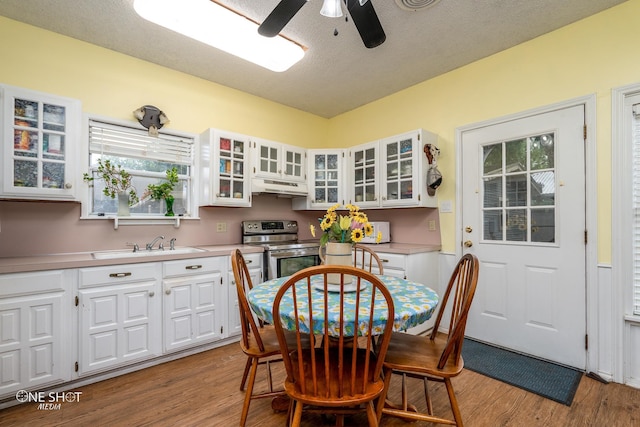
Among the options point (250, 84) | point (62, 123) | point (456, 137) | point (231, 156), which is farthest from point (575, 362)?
point (62, 123)

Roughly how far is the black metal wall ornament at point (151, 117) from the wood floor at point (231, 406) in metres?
2.08

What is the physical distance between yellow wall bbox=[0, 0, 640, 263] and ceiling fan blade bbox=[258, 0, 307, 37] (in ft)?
5.50

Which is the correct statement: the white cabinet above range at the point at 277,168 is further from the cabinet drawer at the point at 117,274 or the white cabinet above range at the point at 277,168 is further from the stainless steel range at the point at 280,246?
the cabinet drawer at the point at 117,274

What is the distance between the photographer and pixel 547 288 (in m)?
2.40

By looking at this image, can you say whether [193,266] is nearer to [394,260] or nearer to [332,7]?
[394,260]

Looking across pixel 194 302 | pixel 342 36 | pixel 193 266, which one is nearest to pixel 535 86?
pixel 342 36

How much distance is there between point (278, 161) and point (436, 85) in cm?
186

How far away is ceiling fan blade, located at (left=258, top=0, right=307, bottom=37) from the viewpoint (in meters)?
1.57

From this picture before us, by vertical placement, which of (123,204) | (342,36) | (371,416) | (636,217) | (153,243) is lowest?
(371,416)

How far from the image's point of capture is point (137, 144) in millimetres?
2818

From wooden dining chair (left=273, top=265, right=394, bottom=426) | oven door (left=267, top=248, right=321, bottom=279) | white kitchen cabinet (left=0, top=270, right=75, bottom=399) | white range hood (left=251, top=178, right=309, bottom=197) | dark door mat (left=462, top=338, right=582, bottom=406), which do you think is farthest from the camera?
white range hood (left=251, top=178, right=309, bottom=197)

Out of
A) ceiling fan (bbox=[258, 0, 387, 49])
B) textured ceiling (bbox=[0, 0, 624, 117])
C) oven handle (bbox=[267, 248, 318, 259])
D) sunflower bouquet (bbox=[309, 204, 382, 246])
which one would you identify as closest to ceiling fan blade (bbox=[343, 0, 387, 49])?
ceiling fan (bbox=[258, 0, 387, 49])

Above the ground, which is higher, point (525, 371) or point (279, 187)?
point (279, 187)

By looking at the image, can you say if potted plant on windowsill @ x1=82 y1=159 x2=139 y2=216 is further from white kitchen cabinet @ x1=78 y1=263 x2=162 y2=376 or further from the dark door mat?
the dark door mat
